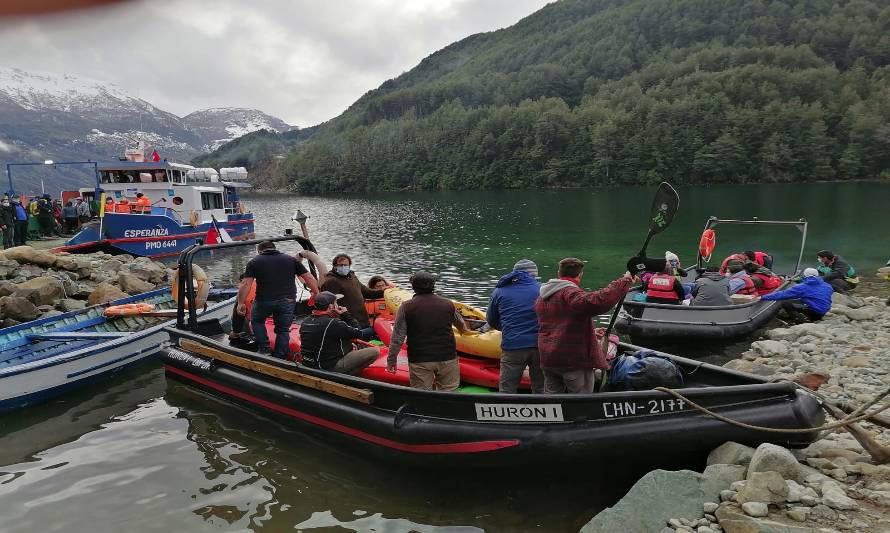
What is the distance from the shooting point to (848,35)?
141 metres

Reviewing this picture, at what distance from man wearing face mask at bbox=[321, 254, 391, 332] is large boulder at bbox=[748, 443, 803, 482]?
597 centimetres

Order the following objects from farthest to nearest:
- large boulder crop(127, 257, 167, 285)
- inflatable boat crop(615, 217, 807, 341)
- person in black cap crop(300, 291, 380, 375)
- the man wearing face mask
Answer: large boulder crop(127, 257, 167, 285) < inflatable boat crop(615, 217, 807, 341) < the man wearing face mask < person in black cap crop(300, 291, 380, 375)

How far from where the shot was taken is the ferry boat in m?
28.3

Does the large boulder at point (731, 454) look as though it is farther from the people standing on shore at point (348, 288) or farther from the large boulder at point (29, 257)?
the large boulder at point (29, 257)

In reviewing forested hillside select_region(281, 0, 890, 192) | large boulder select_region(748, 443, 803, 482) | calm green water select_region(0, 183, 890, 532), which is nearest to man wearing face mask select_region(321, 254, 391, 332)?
calm green water select_region(0, 183, 890, 532)

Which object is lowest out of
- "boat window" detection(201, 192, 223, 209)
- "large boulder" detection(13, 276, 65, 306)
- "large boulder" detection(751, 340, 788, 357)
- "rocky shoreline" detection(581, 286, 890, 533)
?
"large boulder" detection(751, 340, 788, 357)

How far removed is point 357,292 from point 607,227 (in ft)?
109

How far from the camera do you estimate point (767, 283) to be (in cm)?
1483

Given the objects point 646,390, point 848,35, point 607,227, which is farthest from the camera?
point 848,35

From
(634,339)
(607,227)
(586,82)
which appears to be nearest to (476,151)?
(586,82)

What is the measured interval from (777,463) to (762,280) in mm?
10992

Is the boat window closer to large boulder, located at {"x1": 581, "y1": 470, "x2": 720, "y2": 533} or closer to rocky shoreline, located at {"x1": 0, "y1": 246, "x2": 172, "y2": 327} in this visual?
rocky shoreline, located at {"x1": 0, "y1": 246, "x2": 172, "y2": 327}

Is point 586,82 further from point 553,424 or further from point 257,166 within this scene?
point 553,424

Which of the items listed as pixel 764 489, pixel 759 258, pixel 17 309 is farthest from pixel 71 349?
pixel 759 258
